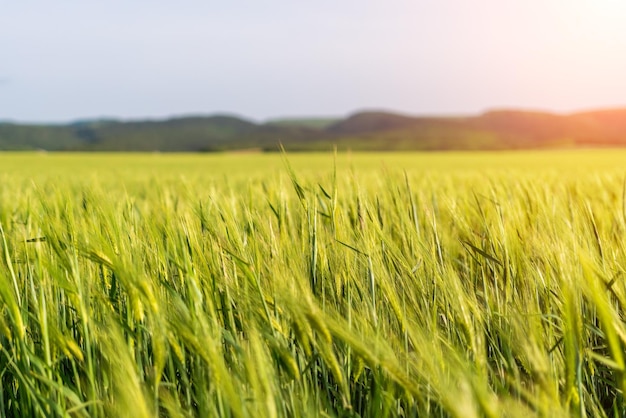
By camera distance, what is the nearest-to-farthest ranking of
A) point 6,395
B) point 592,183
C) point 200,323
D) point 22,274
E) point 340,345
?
point 200,323
point 340,345
point 6,395
point 22,274
point 592,183

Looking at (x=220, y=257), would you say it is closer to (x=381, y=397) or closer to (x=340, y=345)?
(x=340, y=345)

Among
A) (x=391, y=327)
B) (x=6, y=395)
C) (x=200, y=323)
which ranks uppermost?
(x=200, y=323)

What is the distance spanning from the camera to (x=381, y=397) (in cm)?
88

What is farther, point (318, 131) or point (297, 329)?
point (318, 131)

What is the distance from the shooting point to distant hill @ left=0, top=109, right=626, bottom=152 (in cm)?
6662

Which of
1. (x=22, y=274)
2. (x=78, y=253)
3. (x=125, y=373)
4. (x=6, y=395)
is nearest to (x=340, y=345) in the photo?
(x=125, y=373)

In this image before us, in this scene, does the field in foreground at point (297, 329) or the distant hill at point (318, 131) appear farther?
the distant hill at point (318, 131)

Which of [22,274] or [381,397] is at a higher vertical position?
[22,274]

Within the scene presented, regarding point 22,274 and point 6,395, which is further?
point 22,274

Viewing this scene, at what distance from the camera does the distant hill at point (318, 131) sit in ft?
219

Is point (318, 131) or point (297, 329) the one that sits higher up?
point (318, 131)

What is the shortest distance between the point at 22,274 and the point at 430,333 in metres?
0.95

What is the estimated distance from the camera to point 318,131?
93062 millimetres

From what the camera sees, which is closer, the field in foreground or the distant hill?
the field in foreground
